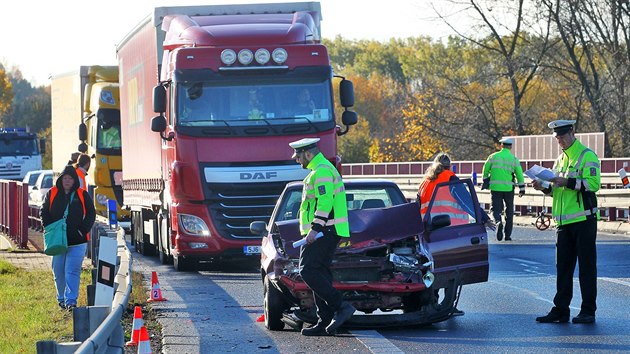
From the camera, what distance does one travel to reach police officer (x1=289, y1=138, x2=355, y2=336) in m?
11.1

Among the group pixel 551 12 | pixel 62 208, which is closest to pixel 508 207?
pixel 62 208

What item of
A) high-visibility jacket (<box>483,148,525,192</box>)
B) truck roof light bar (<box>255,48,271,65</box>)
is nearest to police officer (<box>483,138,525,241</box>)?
high-visibility jacket (<box>483,148,525,192</box>)

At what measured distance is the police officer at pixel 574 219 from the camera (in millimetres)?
11945

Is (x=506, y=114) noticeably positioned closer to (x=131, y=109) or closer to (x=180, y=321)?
(x=131, y=109)

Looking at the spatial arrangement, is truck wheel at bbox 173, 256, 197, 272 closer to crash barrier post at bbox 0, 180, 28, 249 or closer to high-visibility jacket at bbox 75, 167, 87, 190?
high-visibility jacket at bbox 75, 167, 87, 190

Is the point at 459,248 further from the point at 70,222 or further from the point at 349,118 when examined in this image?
the point at 349,118

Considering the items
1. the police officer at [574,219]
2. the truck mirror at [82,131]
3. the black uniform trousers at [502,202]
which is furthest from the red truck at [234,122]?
the truck mirror at [82,131]

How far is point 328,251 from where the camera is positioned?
1124cm

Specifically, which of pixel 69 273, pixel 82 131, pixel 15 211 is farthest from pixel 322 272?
pixel 82 131

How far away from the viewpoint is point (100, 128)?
30781 millimetres

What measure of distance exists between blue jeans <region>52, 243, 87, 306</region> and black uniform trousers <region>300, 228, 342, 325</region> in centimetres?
367

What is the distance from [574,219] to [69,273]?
5.28 metres

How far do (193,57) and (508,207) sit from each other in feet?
25.8

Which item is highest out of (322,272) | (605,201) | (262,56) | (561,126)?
(262,56)
